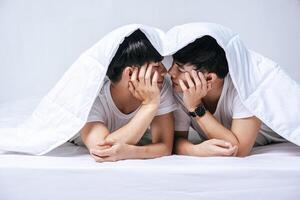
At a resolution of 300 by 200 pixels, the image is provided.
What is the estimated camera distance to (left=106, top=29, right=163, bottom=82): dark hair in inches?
44.8

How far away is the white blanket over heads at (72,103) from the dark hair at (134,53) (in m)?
0.02

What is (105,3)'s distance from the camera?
1.93 metres

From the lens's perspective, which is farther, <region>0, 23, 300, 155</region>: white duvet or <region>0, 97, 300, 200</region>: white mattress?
<region>0, 23, 300, 155</region>: white duvet

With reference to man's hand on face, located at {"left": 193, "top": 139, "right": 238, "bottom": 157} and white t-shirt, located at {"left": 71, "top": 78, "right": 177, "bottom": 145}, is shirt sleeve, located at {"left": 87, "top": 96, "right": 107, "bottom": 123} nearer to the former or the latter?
white t-shirt, located at {"left": 71, "top": 78, "right": 177, "bottom": 145}

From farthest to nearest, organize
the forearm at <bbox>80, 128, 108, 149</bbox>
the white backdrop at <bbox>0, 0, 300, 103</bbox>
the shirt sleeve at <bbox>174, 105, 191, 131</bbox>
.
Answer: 1. the white backdrop at <bbox>0, 0, 300, 103</bbox>
2. the shirt sleeve at <bbox>174, 105, 191, 131</bbox>
3. the forearm at <bbox>80, 128, 108, 149</bbox>

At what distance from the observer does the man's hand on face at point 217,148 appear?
1.09 metres

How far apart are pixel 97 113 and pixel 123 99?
88 millimetres

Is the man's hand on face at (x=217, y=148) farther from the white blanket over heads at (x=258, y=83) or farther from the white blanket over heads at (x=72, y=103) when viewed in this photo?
the white blanket over heads at (x=72, y=103)

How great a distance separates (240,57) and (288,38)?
0.88m

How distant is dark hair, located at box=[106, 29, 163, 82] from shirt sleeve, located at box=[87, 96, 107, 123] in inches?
3.5

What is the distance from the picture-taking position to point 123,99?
1.22m

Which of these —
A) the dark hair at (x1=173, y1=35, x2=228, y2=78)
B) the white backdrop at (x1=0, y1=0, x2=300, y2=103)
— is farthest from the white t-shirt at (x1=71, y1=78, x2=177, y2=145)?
the white backdrop at (x1=0, y1=0, x2=300, y2=103)

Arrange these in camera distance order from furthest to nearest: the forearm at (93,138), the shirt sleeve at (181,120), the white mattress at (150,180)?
the shirt sleeve at (181,120), the forearm at (93,138), the white mattress at (150,180)

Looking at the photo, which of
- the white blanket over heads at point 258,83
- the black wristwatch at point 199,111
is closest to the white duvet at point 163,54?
the white blanket over heads at point 258,83
